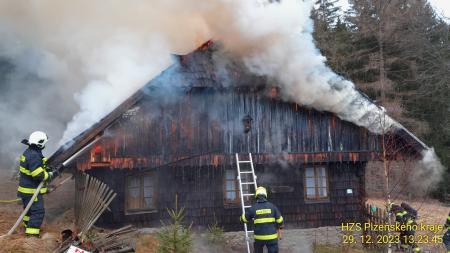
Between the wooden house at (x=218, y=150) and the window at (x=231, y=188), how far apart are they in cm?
A: 3

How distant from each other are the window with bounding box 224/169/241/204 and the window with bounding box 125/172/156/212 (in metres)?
1.92

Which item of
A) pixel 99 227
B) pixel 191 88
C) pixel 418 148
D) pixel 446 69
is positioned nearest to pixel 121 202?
pixel 99 227

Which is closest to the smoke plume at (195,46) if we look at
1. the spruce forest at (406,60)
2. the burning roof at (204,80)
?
the burning roof at (204,80)

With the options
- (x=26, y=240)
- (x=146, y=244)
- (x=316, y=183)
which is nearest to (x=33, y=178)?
(x=26, y=240)

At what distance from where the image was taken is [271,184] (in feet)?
35.2

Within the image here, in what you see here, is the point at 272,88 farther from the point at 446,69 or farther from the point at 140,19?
the point at 446,69

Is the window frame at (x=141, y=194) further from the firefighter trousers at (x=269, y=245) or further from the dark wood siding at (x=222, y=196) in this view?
the firefighter trousers at (x=269, y=245)

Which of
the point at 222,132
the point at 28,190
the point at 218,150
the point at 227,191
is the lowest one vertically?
the point at 227,191

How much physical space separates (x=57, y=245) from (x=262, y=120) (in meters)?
5.77

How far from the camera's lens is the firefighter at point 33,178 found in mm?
7156

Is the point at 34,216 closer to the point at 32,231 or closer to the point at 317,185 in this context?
→ the point at 32,231

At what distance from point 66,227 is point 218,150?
3936 mm

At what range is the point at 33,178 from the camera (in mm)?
7230

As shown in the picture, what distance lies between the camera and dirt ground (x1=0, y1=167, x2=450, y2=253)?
6.90 meters
